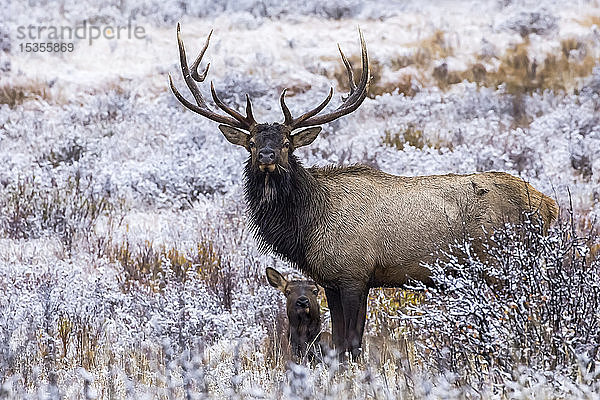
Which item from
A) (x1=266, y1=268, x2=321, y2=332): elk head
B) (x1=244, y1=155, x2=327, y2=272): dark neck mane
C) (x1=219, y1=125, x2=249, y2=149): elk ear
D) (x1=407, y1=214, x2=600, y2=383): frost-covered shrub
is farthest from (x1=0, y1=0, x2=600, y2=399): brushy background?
(x1=219, y1=125, x2=249, y2=149): elk ear

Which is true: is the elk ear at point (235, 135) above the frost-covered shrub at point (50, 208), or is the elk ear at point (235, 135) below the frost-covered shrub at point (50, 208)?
above

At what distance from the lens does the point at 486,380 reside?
4.54 meters

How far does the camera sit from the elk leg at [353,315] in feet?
20.0

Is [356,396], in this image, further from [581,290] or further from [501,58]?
[501,58]

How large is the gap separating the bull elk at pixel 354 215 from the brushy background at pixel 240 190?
29 centimetres

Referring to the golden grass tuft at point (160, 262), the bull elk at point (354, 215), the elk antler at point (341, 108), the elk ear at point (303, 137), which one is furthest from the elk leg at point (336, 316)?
the golden grass tuft at point (160, 262)

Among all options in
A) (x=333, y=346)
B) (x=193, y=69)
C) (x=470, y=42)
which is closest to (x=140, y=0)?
(x=470, y=42)

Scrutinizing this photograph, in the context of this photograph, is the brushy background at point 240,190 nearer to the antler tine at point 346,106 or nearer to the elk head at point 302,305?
the elk head at point 302,305

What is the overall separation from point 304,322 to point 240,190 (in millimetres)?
4883

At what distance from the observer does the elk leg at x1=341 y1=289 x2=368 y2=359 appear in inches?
241

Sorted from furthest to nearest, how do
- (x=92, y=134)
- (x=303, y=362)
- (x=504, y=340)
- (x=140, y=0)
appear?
(x=140, y=0) → (x=92, y=134) → (x=303, y=362) → (x=504, y=340)

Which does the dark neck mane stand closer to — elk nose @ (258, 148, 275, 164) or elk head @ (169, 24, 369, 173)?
elk head @ (169, 24, 369, 173)

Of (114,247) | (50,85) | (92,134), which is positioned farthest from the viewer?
(50,85)

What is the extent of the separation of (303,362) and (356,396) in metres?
1.65
